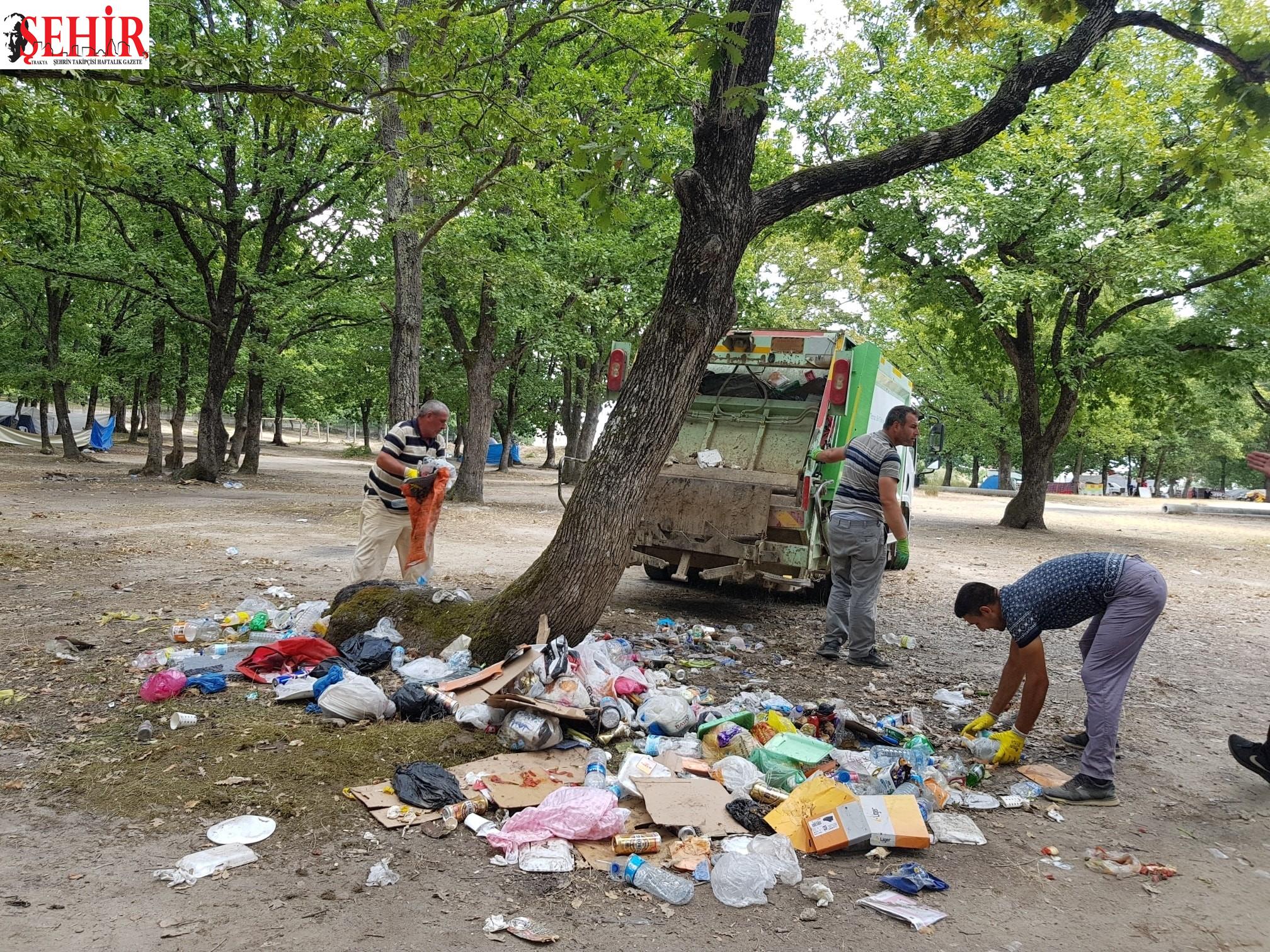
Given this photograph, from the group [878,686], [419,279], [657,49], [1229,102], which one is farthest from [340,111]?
[1229,102]

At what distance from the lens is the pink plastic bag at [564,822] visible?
326 centimetres

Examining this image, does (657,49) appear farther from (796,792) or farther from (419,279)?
(796,792)

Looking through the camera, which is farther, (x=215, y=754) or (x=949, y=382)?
(x=949, y=382)

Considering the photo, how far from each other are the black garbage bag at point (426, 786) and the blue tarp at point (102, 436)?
32038 mm

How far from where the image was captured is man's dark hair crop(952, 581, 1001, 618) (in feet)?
14.0

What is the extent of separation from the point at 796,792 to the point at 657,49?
26.3 feet

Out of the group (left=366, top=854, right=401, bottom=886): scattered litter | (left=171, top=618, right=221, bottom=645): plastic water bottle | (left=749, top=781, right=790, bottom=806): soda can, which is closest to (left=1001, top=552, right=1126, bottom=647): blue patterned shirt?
(left=749, top=781, right=790, bottom=806): soda can

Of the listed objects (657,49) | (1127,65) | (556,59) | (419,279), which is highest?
(1127,65)

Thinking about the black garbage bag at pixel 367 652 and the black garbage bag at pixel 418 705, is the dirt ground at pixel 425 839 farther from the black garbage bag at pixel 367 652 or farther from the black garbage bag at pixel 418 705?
the black garbage bag at pixel 367 652

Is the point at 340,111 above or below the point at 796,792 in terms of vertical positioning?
above

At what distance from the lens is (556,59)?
14.7 m

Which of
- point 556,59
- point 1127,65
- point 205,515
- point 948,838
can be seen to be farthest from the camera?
point 1127,65

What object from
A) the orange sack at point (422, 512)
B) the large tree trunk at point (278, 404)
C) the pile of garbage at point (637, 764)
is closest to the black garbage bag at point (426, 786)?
the pile of garbage at point (637, 764)

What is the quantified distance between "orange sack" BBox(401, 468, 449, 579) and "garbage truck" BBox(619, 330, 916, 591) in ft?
6.34
